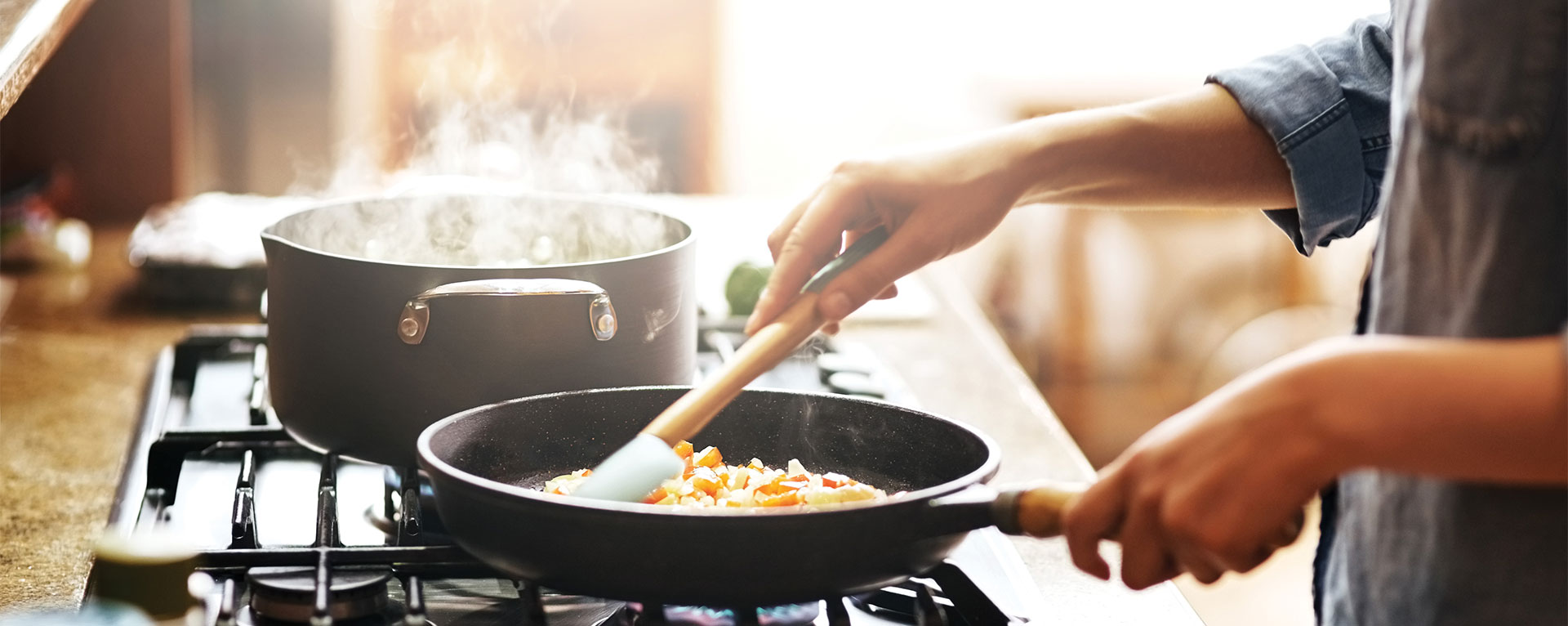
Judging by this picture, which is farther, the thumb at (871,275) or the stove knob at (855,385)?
the stove knob at (855,385)

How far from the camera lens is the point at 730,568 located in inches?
27.2

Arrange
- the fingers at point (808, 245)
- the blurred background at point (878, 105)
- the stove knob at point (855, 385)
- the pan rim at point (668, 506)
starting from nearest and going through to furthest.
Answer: the pan rim at point (668, 506) < the fingers at point (808, 245) < the stove knob at point (855, 385) < the blurred background at point (878, 105)

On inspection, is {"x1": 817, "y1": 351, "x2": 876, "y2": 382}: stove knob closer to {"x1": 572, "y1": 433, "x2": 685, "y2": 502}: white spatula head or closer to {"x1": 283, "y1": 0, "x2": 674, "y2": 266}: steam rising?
{"x1": 283, "y1": 0, "x2": 674, "y2": 266}: steam rising

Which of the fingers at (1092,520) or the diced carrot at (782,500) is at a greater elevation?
the fingers at (1092,520)

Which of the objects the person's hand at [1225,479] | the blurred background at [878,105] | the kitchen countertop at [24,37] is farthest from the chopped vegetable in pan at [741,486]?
the blurred background at [878,105]

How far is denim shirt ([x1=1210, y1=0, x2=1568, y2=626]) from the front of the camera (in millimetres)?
675

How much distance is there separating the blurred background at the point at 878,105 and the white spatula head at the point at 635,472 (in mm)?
2249

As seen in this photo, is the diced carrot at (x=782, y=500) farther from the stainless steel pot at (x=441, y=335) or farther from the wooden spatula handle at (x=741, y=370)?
the stainless steel pot at (x=441, y=335)

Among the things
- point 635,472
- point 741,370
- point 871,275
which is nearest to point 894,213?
point 871,275

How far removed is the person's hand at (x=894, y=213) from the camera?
0.88m

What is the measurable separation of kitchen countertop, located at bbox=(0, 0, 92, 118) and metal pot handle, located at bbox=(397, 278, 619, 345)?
0.91 ft

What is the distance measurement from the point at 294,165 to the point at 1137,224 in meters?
2.46

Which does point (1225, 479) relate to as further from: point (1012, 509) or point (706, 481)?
point (706, 481)

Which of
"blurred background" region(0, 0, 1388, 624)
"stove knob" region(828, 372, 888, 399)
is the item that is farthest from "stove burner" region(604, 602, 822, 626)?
"blurred background" region(0, 0, 1388, 624)
